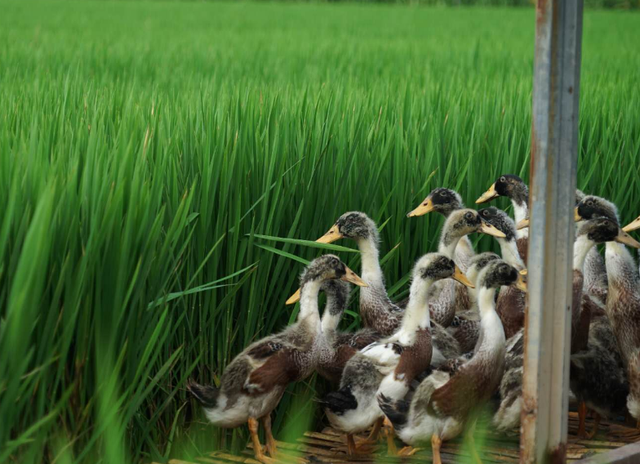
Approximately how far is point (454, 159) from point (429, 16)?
17.4 m

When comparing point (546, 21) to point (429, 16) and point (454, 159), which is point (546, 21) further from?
point (429, 16)

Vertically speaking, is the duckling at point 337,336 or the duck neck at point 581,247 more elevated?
the duck neck at point 581,247

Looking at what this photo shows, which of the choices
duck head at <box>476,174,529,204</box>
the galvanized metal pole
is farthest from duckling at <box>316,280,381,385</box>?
the galvanized metal pole

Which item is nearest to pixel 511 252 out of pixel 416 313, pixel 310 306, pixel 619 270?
pixel 619 270

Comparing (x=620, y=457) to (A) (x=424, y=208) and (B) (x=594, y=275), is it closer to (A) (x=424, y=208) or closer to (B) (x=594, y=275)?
(A) (x=424, y=208)

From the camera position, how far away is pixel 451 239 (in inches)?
154

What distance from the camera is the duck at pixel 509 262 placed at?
3814 mm

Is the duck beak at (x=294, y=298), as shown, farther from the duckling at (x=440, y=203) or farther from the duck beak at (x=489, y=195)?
the duck beak at (x=489, y=195)

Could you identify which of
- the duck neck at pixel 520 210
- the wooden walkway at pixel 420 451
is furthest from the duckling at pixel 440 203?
the wooden walkway at pixel 420 451

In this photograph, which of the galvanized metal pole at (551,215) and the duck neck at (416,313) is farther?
the duck neck at (416,313)

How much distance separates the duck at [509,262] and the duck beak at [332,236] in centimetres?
68

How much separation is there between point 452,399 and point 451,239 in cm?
92

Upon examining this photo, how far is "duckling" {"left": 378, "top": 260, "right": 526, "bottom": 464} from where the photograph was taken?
3137 mm

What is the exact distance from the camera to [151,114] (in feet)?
14.3
